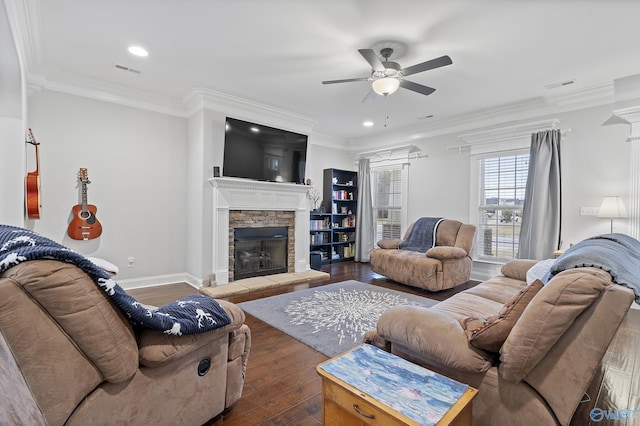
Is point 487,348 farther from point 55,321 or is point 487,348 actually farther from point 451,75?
point 451,75

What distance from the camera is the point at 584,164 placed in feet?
12.7

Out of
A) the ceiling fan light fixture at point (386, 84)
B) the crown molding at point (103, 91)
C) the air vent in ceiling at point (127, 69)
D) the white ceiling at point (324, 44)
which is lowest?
the ceiling fan light fixture at point (386, 84)

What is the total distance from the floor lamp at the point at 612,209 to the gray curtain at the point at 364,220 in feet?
12.0

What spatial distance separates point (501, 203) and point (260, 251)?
392 cm

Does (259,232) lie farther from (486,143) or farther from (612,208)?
(612,208)

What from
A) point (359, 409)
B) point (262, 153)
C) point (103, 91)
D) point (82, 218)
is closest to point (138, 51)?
point (103, 91)

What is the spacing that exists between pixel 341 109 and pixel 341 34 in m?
2.06

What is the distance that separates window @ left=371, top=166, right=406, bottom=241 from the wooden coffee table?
15.9ft

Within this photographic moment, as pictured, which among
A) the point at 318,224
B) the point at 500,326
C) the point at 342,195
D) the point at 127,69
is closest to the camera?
the point at 500,326

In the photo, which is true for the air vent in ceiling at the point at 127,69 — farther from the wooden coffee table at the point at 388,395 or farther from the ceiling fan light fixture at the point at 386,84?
the wooden coffee table at the point at 388,395

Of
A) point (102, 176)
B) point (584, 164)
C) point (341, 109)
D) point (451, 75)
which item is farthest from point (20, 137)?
point (584, 164)

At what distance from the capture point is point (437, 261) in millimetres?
4105

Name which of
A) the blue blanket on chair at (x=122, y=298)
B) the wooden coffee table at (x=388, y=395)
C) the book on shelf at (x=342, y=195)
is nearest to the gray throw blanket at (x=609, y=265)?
the wooden coffee table at (x=388, y=395)

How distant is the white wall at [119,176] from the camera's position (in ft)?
11.7
